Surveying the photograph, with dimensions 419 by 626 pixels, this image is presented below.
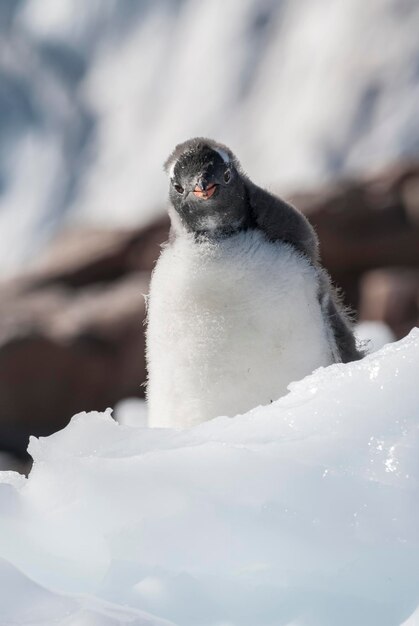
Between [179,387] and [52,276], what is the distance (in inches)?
303

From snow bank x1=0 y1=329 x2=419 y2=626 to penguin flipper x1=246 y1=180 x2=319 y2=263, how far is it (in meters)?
0.97

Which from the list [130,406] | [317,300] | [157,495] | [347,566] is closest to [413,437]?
[347,566]

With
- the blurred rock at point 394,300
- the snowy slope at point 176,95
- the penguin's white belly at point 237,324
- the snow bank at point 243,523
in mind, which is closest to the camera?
the snow bank at point 243,523

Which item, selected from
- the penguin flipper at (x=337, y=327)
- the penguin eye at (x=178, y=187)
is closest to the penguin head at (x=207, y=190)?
the penguin eye at (x=178, y=187)

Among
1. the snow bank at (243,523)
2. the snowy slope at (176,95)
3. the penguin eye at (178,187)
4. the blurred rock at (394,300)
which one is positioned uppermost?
the snowy slope at (176,95)

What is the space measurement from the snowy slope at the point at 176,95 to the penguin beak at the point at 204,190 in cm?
762

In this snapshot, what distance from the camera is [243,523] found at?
47.9 inches

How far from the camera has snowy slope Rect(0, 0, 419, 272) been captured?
1088 centimetres

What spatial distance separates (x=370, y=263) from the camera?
29.2 ft

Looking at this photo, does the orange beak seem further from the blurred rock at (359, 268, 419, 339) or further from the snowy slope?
the snowy slope

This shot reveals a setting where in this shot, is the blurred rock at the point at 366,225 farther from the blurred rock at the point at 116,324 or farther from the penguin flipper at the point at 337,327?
the penguin flipper at the point at 337,327

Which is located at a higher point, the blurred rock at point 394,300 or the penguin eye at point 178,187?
the blurred rock at point 394,300

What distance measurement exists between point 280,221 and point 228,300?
273 millimetres

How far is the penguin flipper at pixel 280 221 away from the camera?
2277mm
